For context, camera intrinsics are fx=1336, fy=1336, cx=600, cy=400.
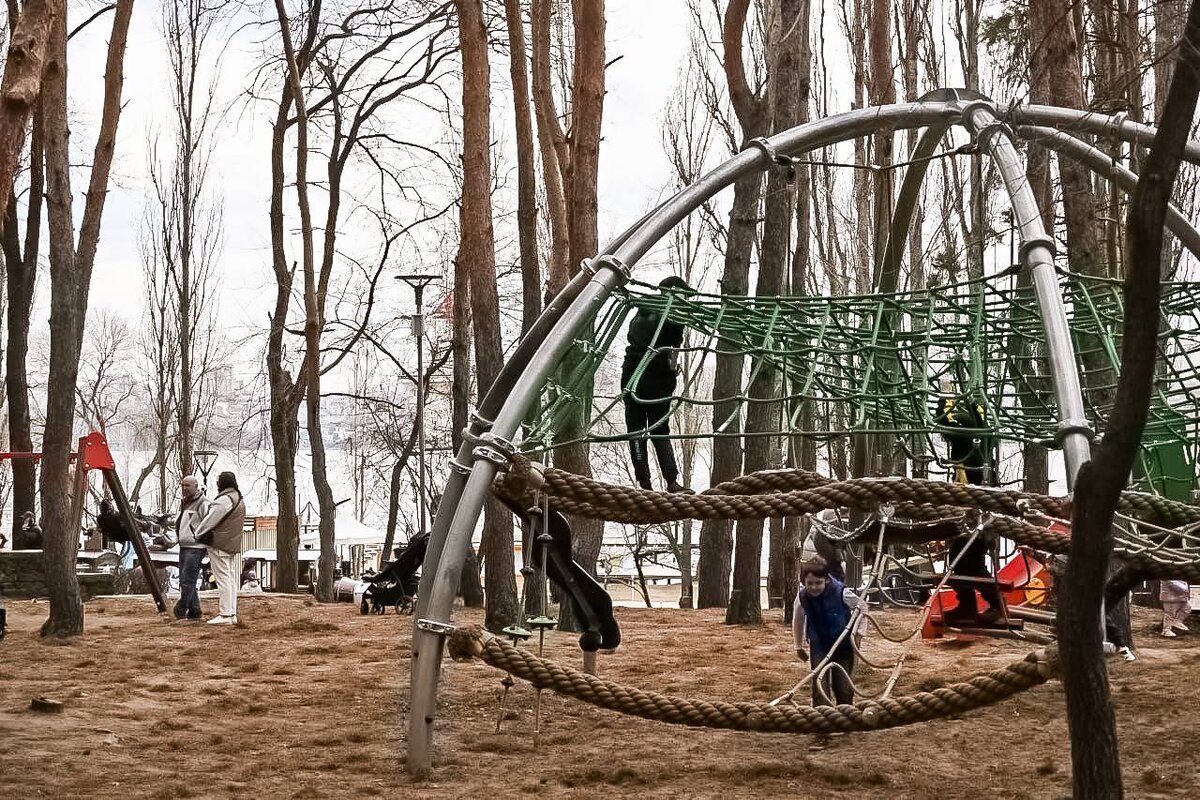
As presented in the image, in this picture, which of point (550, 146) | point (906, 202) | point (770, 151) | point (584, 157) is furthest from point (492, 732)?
point (550, 146)

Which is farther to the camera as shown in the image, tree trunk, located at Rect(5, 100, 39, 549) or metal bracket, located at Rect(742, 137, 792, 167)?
tree trunk, located at Rect(5, 100, 39, 549)

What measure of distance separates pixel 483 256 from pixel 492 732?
17.0 ft

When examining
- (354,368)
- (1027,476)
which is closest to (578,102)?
(1027,476)

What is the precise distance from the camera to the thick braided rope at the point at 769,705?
6258 mm

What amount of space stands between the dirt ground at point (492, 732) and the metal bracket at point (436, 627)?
28.3 inches

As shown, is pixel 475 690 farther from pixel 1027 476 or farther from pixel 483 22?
pixel 1027 476

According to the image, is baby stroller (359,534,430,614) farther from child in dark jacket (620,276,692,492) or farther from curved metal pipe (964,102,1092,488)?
curved metal pipe (964,102,1092,488)

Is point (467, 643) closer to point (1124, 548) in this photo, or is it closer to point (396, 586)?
point (1124, 548)

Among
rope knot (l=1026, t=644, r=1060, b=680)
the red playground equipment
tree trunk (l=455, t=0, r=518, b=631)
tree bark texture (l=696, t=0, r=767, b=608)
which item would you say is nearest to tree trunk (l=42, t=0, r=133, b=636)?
tree trunk (l=455, t=0, r=518, b=631)

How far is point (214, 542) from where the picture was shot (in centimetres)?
1417

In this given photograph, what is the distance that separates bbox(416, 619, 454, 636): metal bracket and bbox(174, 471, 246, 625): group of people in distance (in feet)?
24.5

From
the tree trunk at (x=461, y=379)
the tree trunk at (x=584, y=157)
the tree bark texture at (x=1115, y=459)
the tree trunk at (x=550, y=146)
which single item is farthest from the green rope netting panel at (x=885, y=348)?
the tree trunk at (x=461, y=379)

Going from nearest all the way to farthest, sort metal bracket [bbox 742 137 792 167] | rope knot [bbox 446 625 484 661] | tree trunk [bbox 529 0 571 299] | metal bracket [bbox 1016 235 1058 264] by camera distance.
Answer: rope knot [bbox 446 625 484 661] < metal bracket [bbox 1016 235 1058 264] < metal bracket [bbox 742 137 792 167] < tree trunk [bbox 529 0 571 299]

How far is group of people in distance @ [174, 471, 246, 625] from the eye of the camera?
46.4 ft
